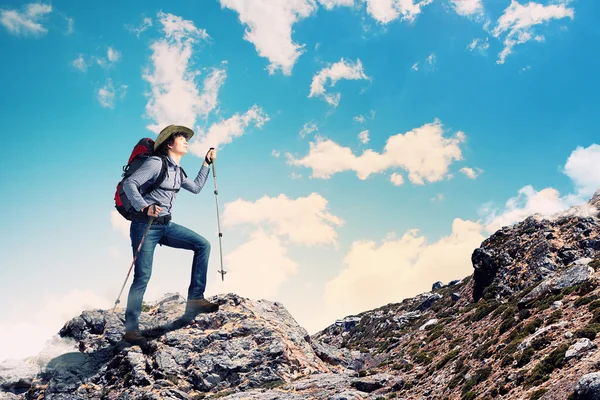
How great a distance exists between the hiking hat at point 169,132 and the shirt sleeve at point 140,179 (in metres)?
0.32

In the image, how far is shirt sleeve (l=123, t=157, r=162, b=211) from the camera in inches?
260

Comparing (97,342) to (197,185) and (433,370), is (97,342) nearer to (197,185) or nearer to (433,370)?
(197,185)

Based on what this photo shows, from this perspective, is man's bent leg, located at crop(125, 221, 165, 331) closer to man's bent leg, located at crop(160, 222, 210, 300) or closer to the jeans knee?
man's bent leg, located at crop(160, 222, 210, 300)

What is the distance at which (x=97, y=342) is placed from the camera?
16.0 metres

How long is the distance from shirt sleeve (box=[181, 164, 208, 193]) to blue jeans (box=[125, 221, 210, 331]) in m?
0.87

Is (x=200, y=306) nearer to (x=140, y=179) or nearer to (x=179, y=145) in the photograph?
(x=140, y=179)

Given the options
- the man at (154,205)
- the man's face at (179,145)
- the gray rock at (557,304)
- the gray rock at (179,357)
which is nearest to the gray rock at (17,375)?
the gray rock at (179,357)

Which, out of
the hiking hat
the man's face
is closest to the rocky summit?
the man's face

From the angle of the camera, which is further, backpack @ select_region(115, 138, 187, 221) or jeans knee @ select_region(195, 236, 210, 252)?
jeans knee @ select_region(195, 236, 210, 252)

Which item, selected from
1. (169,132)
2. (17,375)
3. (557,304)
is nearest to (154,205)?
(169,132)

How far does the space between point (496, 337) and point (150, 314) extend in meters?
18.5

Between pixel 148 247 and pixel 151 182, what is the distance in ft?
4.17

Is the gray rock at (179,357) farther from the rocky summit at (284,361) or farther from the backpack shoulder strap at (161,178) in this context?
the backpack shoulder strap at (161,178)

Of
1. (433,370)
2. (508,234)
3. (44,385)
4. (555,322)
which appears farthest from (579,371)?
(508,234)
